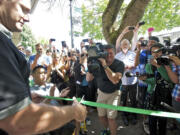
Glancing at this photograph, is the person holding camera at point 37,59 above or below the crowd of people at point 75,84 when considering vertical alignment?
above

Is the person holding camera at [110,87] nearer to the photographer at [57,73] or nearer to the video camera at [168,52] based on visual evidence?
the video camera at [168,52]

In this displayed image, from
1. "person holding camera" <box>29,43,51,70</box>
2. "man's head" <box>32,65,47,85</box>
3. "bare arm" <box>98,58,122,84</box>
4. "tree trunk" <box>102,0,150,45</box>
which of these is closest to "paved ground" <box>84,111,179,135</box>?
"bare arm" <box>98,58,122,84</box>

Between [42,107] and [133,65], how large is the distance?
3498 millimetres

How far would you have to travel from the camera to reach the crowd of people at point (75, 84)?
684 mm

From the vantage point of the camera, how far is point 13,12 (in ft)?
2.71

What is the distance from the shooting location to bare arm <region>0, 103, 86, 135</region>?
672mm

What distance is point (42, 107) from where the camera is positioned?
78cm

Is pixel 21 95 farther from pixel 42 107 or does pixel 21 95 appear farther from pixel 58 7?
pixel 58 7

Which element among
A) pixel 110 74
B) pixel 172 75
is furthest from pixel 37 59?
pixel 172 75

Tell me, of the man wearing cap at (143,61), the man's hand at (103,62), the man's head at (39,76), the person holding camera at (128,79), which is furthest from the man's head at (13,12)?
the person holding camera at (128,79)

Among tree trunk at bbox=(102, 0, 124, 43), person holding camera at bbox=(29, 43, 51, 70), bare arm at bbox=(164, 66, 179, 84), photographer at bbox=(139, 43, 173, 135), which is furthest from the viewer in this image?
tree trunk at bbox=(102, 0, 124, 43)

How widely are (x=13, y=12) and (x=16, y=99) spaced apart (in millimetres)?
523

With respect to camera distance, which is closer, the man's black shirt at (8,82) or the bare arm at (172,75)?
the man's black shirt at (8,82)

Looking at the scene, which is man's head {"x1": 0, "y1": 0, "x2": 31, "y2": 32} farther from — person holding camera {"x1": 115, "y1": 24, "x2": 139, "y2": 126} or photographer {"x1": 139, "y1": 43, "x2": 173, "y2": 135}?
person holding camera {"x1": 115, "y1": 24, "x2": 139, "y2": 126}
